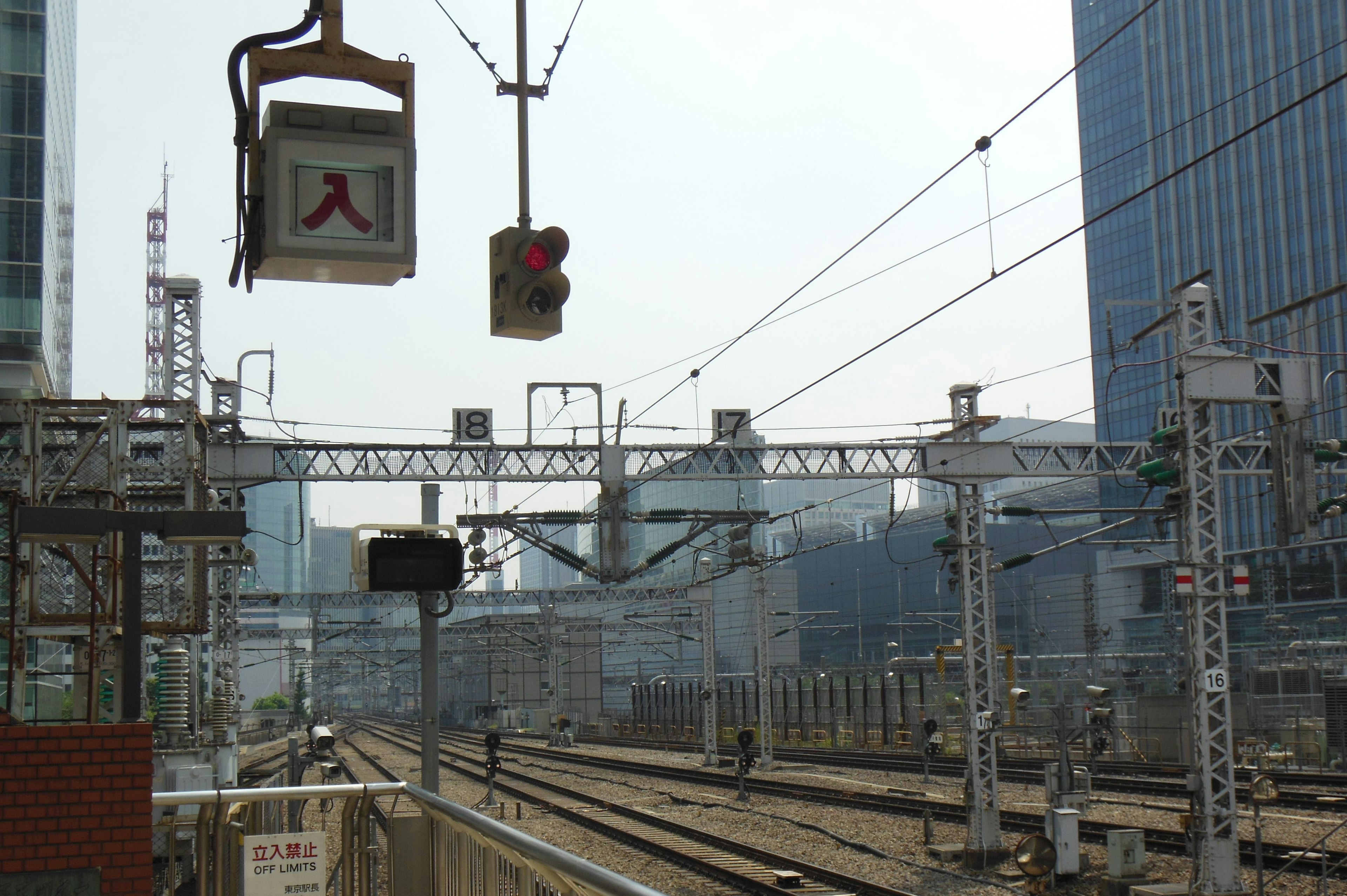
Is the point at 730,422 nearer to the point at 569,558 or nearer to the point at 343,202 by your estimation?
the point at 569,558

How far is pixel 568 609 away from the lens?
135 m

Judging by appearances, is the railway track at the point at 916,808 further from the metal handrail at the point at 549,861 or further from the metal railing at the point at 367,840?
the metal handrail at the point at 549,861

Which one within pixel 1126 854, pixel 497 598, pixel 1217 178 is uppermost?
pixel 1217 178

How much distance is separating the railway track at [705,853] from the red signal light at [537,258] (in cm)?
1098

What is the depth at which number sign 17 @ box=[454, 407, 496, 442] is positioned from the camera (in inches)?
1048

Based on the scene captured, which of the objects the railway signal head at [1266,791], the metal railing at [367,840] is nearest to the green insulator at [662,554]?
the railway signal head at [1266,791]

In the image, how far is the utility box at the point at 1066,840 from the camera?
1662 centimetres

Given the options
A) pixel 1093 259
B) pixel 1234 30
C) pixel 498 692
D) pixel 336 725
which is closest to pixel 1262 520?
pixel 1093 259

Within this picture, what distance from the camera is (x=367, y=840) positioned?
8.17m

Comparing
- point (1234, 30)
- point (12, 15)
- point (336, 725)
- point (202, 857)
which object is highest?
point (1234, 30)

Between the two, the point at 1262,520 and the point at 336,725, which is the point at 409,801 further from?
the point at 336,725

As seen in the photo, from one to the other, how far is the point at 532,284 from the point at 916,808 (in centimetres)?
2097

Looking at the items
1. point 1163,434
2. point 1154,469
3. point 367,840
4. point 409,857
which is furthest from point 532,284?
point 1154,469

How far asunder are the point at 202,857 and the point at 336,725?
102532 mm
